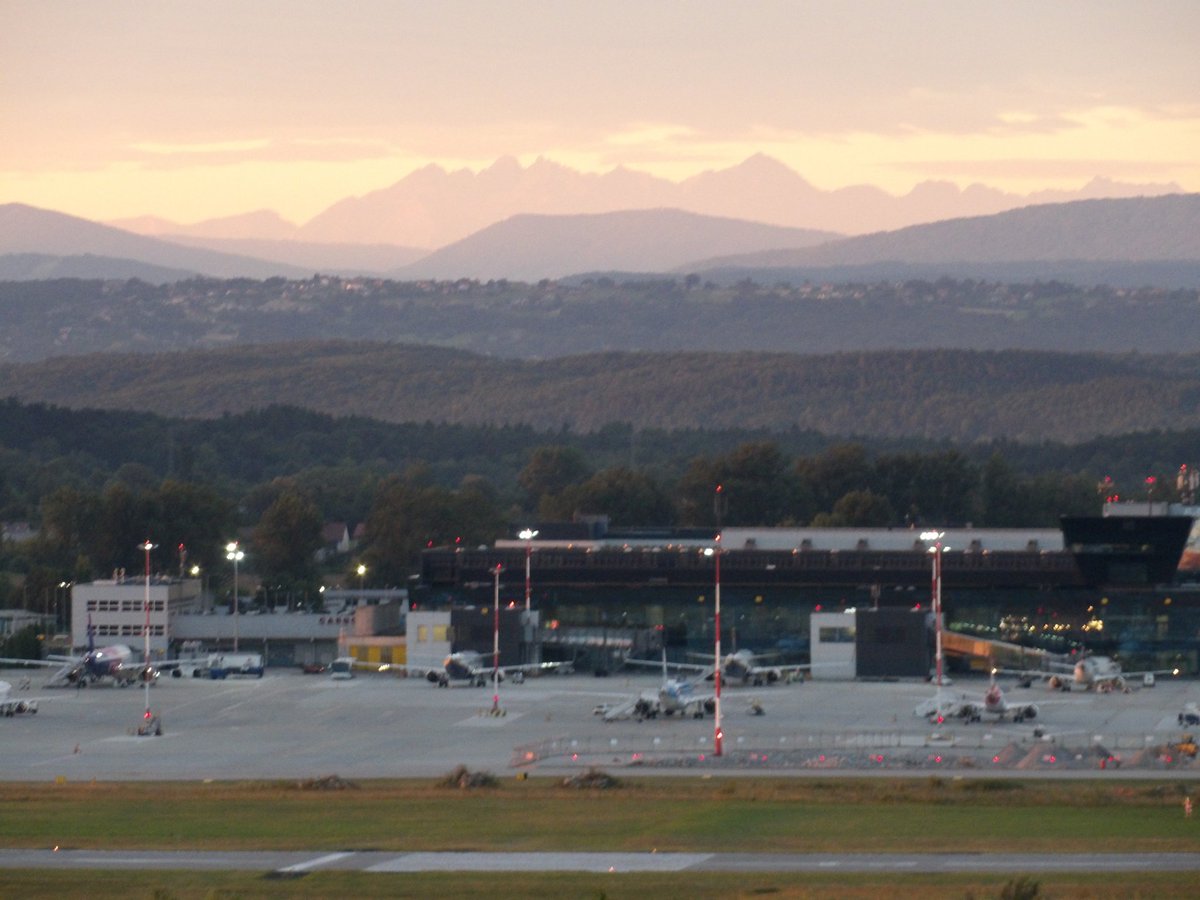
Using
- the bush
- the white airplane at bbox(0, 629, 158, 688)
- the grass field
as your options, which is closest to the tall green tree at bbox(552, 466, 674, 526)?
the white airplane at bbox(0, 629, 158, 688)

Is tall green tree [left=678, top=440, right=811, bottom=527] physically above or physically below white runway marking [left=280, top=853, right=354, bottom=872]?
above

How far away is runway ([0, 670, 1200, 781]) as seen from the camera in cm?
6988

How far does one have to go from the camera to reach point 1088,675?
3915 inches

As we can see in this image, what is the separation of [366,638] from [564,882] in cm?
6968

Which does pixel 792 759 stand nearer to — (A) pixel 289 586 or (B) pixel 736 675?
(B) pixel 736 675

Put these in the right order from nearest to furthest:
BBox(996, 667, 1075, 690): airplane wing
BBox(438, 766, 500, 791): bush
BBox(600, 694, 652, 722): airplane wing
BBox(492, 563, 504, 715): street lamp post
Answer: BBox(438, 766, 500, 791): bush < BBox(600, 694, 652, 722): airplane wing < BBox(492, 563, 504, 715): street lamp post < BBox(996, 667, 1075, 690): airplane wing

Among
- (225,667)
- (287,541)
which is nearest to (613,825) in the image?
(225,667)

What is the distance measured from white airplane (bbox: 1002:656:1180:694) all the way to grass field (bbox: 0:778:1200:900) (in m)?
35.6

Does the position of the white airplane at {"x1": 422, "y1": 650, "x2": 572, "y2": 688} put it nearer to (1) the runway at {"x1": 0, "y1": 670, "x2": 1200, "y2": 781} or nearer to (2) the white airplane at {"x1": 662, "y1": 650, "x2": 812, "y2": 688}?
(1) the runway at {"x1": 0, "y1": 670, "x2": 1200, "y2": 781}

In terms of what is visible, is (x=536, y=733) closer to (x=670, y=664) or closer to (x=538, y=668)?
(x=538, y=668)

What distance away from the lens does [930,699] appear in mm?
89438

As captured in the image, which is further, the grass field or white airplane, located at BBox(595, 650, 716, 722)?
white airplane, located at BBox(595, 650, 716, 722)

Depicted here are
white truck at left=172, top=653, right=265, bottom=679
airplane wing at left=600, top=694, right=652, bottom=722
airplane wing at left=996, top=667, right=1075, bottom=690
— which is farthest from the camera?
white truck at left=172, top=653, right=265, bottom=679

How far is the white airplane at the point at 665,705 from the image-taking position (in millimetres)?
87750
